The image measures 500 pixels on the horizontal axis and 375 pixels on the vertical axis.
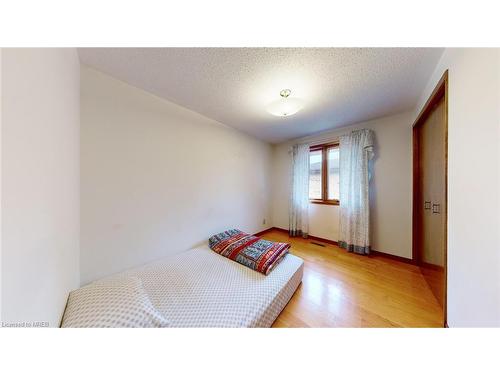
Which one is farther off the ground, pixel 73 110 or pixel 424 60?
pixel 424 60

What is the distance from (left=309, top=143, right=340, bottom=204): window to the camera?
2697 mm

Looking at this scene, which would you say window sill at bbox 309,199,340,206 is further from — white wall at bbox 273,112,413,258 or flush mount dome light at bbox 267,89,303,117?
flush mount dome light at bbox 267,89,303,117

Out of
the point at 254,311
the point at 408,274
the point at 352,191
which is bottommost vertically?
the point at 408,274

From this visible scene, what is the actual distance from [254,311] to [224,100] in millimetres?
2011

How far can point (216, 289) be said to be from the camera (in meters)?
1.24

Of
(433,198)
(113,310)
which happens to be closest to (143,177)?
(113,310)

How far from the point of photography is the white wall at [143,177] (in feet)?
4.30

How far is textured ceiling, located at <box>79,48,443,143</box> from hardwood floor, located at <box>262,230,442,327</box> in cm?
201

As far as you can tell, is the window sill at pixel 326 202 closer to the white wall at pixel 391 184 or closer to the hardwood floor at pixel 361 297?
the white wall at pixel 391 184

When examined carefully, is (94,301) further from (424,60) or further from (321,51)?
(424,60)

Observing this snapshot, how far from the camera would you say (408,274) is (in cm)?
179

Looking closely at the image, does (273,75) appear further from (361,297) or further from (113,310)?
(361,297)

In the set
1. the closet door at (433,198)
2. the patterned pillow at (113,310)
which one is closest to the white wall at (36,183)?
the patterned pillow at (113,310)

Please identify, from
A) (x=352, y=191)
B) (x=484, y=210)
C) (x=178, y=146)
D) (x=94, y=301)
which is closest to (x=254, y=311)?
(x=94, y=301)
